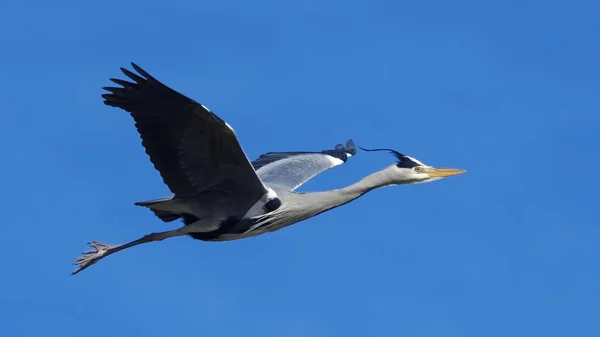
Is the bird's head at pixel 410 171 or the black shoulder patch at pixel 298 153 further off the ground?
the black shoulder patch at pixel 298 153

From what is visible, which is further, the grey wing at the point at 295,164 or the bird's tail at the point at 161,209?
the grey wing at the point at 295,164

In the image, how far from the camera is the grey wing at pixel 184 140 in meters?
13.8

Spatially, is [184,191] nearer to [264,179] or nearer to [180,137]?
[180,137]

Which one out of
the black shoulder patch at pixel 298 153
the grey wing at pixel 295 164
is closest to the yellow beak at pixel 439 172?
the grey wing at pixel 295 164

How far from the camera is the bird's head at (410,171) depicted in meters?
15.5

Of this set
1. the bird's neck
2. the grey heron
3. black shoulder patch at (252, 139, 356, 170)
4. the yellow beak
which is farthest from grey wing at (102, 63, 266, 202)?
black shoulder patch at (252, 139, 356, 170)

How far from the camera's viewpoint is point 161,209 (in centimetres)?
1503

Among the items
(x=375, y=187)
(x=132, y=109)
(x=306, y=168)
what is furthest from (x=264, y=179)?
(x=132, y=109)

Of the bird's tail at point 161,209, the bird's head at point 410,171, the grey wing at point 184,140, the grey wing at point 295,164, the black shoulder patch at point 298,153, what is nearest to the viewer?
the grey wing at point 184,140

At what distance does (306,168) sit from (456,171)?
6.59ft

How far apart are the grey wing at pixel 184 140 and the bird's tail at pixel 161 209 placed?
0.54 ft

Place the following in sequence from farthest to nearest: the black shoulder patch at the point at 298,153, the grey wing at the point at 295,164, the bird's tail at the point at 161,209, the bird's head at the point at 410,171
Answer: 1. the black shoulder patch at the point at 298,153
2. the grey wing at the point at 295,164
3. the bird's head at the point at 410,171
4. the bird's tail at the point at 161,209

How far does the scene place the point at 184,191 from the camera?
14828 mm

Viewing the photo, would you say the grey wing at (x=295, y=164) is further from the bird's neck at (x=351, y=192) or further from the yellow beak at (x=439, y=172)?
the yellow beak at (x=439, y=172)
